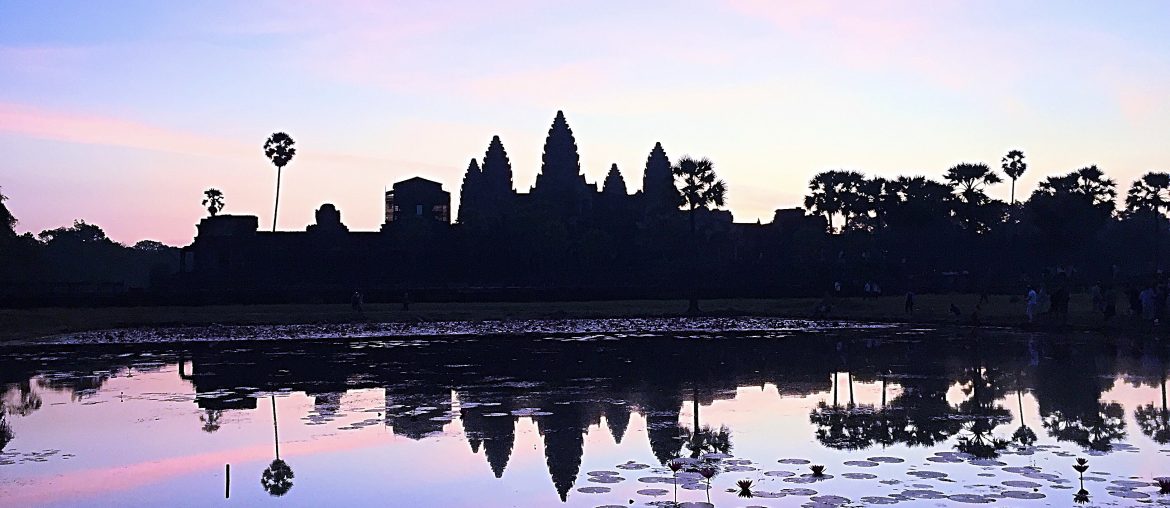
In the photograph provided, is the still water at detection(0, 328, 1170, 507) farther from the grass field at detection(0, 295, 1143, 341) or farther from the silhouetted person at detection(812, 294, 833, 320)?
the silhouetted person at detection(812, 294, 833, 320)

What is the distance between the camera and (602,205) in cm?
9881

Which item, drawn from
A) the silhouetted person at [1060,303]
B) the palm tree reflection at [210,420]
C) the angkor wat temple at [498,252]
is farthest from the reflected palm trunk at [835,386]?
the angkor wat temple at [498,252]

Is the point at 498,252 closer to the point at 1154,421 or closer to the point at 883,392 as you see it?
the point at 883,392

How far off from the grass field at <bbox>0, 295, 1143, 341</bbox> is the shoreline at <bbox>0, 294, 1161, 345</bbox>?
41mm

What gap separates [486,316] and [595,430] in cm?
3695

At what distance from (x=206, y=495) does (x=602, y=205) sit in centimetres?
8739

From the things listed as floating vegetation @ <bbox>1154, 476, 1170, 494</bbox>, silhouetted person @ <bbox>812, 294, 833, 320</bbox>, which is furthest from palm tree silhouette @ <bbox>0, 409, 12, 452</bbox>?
silhouetted person @ <bbox>812, 294, 833, 320</bbox>

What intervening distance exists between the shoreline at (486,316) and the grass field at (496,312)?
0.13 ft

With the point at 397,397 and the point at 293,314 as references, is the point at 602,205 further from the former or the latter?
the point at 397,397

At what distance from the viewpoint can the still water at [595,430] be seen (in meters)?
11.6

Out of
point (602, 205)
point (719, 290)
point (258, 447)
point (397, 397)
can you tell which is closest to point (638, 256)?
point (602, 205)

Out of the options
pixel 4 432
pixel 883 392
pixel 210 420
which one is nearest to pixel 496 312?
pixel 883 392

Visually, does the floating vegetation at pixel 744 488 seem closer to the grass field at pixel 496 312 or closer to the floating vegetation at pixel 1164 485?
A: the floating vegetation at pixel 1164 485

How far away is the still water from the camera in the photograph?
457 inches
